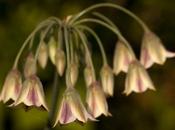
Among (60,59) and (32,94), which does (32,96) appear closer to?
(32,94)

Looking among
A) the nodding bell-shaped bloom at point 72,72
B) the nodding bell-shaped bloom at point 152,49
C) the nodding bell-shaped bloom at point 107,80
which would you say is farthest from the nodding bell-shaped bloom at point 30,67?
the nodding bell-shaped bloom at point 152,49

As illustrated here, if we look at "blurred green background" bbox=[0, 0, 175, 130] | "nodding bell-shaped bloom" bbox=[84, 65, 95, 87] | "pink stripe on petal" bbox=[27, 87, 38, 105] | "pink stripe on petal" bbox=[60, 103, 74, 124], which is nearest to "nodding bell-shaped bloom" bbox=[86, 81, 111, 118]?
"nodding bell-shaped bloom" bbox=[84, 65, 95, 87]

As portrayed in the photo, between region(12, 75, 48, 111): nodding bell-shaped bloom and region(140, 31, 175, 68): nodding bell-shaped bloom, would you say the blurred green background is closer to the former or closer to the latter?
region(140, 31, 175, 68): nodding bell-shaped bloom

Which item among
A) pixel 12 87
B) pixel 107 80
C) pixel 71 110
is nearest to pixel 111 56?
pixel 107 80

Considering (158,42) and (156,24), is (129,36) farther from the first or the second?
(158,42)

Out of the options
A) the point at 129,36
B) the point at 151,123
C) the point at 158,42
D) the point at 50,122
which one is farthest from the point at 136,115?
the point at 50,122

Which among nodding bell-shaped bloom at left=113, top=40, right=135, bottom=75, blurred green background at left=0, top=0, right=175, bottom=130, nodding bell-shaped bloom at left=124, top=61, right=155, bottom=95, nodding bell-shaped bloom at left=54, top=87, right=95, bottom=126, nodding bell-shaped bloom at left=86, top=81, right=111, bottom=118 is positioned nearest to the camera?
nodding bell-shaped bloom at left=54, top=87, right=95, bottom=126

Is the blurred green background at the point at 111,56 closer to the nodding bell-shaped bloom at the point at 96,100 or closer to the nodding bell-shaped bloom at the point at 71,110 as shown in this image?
the nodding bell-shaped bloom at the point at 96,100
